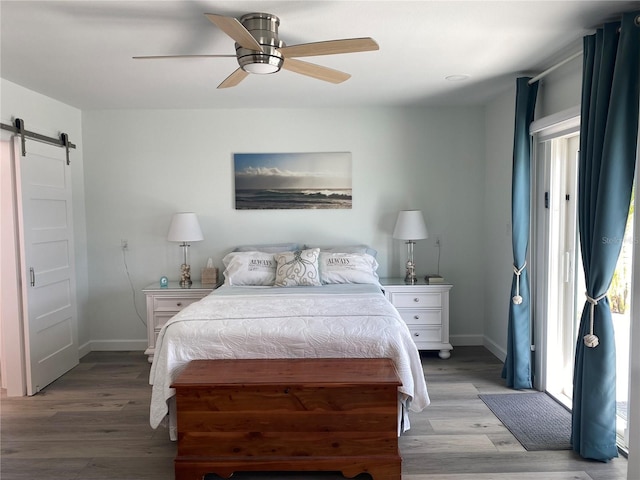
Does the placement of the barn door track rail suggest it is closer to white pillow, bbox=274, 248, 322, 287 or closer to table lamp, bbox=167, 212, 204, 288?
table lamp, bbox=167, 212, 204, 288

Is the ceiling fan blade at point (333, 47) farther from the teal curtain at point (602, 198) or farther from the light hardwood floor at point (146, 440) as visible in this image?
the light hardwood floor at point (146, 440)

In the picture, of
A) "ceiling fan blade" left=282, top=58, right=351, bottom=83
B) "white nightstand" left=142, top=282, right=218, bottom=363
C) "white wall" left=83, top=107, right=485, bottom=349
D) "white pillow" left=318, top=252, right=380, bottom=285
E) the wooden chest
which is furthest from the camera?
"white wall" left=83, top=107, right=485, bottom=349

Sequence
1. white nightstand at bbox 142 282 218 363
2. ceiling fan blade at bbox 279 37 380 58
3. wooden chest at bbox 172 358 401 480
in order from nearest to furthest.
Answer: ceiling fan blade at bbox 279 37 380 58 → wooden chest at bbox 172 358 401 480 → white nightstand at bbox 142 282 218 363

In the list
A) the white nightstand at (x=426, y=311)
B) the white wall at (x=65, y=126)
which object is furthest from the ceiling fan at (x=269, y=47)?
the white nightstand at (x=426, y=311)

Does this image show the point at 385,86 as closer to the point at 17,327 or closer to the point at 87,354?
the point at 17,327

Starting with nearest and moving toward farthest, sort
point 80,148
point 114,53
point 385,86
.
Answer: point 114,53, point 385,86, point 80,148

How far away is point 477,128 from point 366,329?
9.36ft

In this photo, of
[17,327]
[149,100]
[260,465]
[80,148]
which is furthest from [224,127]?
[260,465]

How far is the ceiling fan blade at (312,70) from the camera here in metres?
2.59

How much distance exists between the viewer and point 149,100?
418cm

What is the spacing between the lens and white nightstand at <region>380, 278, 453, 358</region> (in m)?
4.24

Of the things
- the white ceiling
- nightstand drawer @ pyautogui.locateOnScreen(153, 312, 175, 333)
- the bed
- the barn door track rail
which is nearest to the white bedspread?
the bed

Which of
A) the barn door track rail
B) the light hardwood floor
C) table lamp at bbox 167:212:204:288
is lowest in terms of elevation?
the light hardwood floor

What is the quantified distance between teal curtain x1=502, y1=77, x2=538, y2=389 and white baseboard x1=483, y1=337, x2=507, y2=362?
546mm
